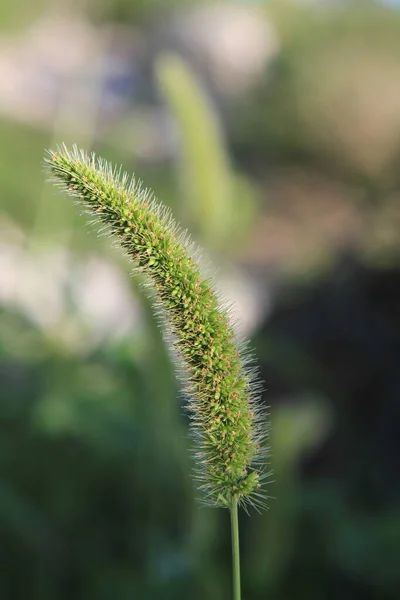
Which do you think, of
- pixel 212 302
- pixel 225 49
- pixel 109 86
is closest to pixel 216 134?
pixel 212 302

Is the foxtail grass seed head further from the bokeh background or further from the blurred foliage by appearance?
the blurred foliage

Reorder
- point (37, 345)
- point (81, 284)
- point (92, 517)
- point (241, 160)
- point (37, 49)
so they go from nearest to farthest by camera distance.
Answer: point (92, 517), point (37, 345), point (81, 284), point (37, 49), point (241, 160)

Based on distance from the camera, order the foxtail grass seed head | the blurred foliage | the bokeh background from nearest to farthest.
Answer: the foxtail grass seed head < the blurred foliage < the bokeh background

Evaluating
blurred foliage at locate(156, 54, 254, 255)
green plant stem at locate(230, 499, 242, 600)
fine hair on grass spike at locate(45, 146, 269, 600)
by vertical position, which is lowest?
green plant stem at locate(230, 499, 242, 600)

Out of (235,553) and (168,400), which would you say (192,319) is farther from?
(168,400)

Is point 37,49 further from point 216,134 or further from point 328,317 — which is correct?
point 216,134

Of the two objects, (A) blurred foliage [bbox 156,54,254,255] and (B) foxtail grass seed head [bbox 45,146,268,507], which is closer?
(B) foxtail grass seed head [bbox 45,146,268,507]

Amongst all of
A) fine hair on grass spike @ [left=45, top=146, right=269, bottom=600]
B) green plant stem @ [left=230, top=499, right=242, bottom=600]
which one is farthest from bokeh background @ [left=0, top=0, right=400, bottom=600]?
→ green plant stem @ [left=230, top=499, right=242, bottom=600]

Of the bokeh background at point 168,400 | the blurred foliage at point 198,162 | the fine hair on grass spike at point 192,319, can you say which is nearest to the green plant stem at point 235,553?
the fine hair on grass spike at point 192,319
